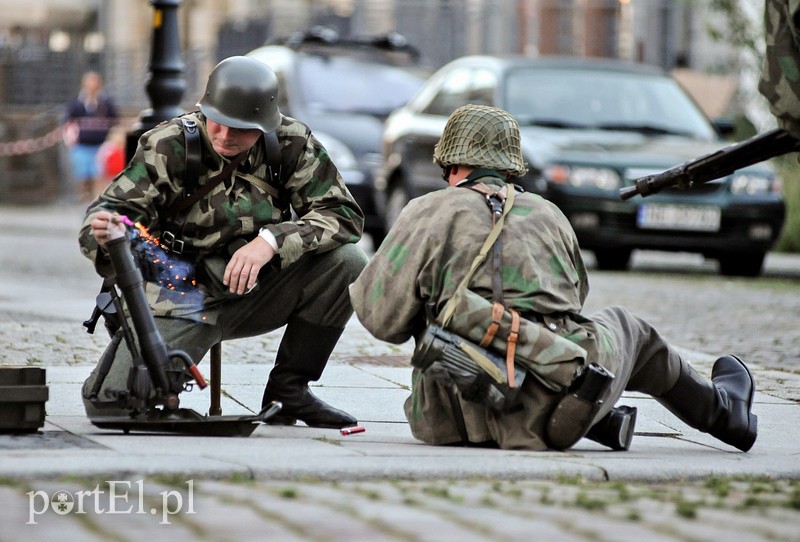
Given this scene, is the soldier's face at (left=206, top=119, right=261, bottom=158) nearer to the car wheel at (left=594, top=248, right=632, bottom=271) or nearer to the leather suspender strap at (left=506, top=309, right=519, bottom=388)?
the leather suspender strap at (left=506, top=309, right=519, bottom=388)

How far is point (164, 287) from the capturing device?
5.45 metres

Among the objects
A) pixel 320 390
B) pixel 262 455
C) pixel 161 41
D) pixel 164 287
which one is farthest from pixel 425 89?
pixel 262 455

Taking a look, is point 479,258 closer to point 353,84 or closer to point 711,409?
point 711,409

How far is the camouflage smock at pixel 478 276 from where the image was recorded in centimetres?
495

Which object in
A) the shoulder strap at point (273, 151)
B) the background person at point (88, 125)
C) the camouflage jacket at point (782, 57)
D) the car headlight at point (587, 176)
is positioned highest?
the camouflage jacket at point (782, 57)

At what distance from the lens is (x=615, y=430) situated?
207 inches

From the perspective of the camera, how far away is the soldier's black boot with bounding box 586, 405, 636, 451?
17.2ft

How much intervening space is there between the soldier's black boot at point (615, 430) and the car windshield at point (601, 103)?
795 cm

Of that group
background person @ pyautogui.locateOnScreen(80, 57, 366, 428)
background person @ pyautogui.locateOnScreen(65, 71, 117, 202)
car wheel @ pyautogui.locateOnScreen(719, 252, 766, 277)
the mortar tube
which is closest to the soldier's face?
background person @ pyautogui.locateOnScreen(80, 57, 366, 428)

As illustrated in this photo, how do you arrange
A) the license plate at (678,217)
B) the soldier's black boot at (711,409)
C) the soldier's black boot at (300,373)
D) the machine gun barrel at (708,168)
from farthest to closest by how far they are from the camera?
the license plate at (678,217)
the machine gun barrel at (708,168)
the soldier's black boot at (300,373)
the soldier's black boot at (711,409)

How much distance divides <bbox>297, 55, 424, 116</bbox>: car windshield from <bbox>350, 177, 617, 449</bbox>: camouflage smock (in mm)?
9225

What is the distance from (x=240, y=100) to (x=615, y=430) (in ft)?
5.16

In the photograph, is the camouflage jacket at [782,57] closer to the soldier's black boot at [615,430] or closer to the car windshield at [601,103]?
the soldier's black boot at [615,430]

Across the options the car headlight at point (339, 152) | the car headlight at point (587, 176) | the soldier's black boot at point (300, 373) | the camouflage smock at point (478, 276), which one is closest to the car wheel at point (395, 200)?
the car headlight at point (339, 152)
